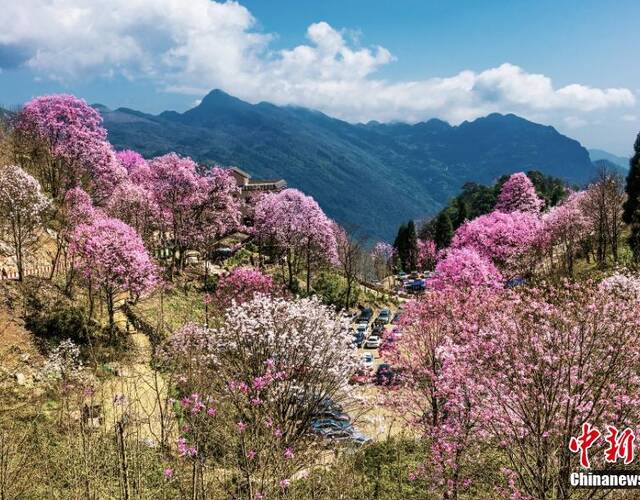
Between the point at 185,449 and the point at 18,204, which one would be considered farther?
the point at 18,204

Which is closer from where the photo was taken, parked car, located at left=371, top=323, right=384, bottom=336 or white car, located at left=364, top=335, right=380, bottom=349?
white car, located at left=364, top=335, right=380, bottom=349

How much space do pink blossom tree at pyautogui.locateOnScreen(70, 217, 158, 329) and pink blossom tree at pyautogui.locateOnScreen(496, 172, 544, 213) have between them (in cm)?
3943

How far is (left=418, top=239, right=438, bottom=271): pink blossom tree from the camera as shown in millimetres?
78312

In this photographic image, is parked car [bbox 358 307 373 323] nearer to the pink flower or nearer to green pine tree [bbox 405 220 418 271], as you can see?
green pine tree [bbox 405 220 418 271]

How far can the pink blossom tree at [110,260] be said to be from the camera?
26.0 metres

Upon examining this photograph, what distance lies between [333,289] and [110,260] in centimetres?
2800

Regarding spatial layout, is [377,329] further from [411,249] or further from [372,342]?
[411,249]

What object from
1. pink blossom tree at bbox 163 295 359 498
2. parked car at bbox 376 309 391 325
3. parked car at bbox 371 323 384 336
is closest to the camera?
pink blossom tree at bbox 163 295 359 498

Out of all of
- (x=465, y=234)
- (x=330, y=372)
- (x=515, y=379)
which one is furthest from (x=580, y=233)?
(x=515, y=379)

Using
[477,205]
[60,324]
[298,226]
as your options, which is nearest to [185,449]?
[60,324]

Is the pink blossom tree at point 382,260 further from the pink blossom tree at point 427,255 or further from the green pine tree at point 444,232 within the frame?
Result: the green pine tree at point 444,232

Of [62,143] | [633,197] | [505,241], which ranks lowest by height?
[505,241]

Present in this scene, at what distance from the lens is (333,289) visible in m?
50.7

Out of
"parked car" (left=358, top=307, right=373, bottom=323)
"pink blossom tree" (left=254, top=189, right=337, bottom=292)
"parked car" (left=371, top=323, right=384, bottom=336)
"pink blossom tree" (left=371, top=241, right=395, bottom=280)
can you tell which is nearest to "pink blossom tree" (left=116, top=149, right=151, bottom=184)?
"pink blossom tree" (left=254, top=189, right=337, bottom=292)
